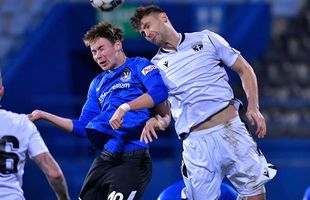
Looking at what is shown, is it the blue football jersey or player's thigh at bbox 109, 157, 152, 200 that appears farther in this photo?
the blue football jersey

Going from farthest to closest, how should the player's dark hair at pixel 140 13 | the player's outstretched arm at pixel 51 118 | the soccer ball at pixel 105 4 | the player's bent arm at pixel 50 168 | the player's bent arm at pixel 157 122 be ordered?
the soccer ball at pixel 105 4, the player's dark hair at pixel 140 13, the player's outstretched arm at pixel 51 118, the player's bent arm at pixel 157 122, the player's bent arm at pixel 50 168

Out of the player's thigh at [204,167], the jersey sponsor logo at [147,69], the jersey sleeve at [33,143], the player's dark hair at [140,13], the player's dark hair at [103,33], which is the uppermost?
the player's dark hair at [140,13]

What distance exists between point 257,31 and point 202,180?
24.2 ft

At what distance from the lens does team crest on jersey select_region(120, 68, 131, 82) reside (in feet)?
23.8

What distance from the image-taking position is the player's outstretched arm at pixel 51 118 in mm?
6930

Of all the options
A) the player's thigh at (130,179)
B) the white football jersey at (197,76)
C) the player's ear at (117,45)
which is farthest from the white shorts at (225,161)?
the player's ear at (117,45)

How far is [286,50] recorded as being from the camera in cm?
1523

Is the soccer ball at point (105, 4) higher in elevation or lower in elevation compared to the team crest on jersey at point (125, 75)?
higher

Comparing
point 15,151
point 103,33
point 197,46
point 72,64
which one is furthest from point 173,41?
point 72,64

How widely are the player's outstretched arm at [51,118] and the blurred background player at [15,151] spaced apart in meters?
0.81

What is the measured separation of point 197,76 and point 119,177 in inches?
40.4

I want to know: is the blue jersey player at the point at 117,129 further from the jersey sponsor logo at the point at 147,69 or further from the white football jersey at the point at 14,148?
the white football jersey at the point at 14,148

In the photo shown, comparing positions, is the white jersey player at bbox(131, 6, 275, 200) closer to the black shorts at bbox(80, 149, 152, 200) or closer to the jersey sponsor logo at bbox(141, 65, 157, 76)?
the jersey sponsor logo at bbox(141, 65, 157, 76)

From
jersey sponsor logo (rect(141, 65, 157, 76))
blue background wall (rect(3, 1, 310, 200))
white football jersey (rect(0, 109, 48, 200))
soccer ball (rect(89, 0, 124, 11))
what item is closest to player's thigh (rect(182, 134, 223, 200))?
jersey sponsor logo (rect(141, 65, 157, 76))
